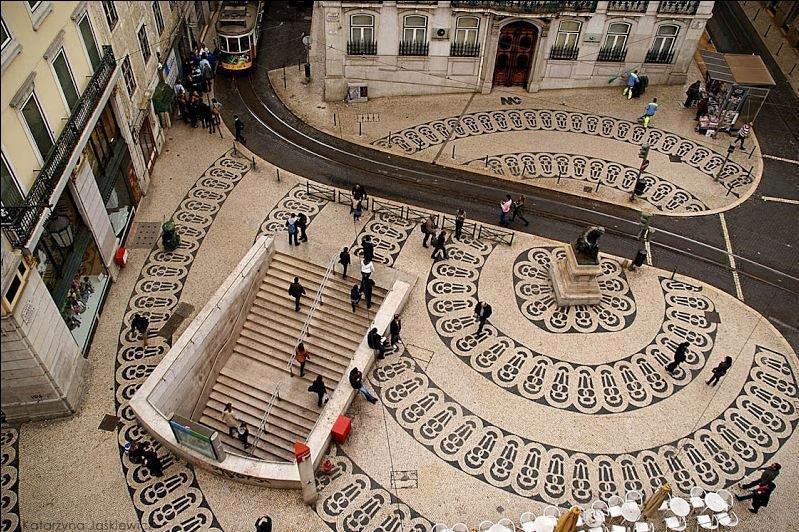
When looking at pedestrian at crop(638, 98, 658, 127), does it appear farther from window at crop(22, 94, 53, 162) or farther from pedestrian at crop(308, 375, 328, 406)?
window at crop(22, 94, 53, 162)

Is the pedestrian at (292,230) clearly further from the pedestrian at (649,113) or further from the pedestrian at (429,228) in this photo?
the pedestrian at (649,113)

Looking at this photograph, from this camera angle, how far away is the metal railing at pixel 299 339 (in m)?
20.9

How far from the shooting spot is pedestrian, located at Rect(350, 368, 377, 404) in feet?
63.4

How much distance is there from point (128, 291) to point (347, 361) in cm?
833

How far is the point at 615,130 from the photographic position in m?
31.7

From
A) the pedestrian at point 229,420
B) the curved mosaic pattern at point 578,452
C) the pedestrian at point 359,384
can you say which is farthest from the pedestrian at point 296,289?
the pedestrian at point 229,420

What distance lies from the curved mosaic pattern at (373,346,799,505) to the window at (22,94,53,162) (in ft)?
39.4

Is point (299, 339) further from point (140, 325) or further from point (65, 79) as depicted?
point (65, 79)

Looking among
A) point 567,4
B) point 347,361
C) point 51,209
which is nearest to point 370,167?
point 347,361

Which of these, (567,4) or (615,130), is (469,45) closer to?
(567,4)

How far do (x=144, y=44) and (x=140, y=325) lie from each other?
1348 cm

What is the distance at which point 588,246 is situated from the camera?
876 inches

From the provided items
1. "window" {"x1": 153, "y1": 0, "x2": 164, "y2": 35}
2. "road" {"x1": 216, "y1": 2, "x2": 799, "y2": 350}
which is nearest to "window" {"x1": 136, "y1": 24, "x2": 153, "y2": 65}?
"window" {"x1": 153, "y1": 0, "x2": 164, "y2": 35}

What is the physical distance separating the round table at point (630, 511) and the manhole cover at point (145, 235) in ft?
61.7
